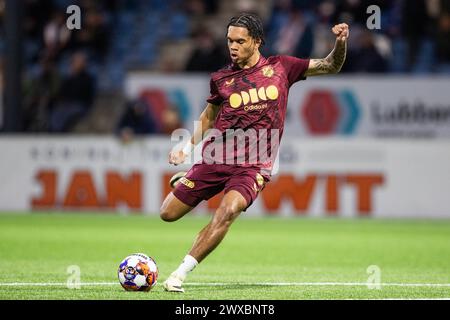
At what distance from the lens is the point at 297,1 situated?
2497 cm

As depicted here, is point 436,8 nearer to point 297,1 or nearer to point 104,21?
point 297,1

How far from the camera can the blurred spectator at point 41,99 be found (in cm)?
2389

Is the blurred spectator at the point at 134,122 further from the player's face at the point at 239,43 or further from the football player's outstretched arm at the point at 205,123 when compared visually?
the player's face at the point at 239,43

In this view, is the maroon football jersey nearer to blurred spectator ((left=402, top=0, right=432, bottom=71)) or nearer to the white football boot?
the white football boot

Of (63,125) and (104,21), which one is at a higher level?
(104,21)

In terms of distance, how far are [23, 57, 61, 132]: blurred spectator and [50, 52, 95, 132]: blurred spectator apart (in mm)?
174

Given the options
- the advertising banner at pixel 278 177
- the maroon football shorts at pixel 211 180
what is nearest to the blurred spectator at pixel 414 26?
the advertising banner at pixel 278 177

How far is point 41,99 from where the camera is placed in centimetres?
2403

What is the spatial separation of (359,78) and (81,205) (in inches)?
260

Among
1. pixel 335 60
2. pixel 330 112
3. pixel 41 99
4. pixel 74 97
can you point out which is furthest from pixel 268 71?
pixel 41 99

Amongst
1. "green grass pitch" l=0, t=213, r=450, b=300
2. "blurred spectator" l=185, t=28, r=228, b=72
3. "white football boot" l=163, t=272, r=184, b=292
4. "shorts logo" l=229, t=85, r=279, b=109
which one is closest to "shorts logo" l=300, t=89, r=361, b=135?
"blurred spectator" l=185, t=28, r=228, b=72

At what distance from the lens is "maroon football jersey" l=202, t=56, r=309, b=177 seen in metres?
10.1

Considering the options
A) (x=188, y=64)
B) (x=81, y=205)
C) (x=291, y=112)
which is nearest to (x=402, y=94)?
(x=291, y=112)

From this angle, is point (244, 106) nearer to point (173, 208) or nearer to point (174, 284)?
point (173, 208)
